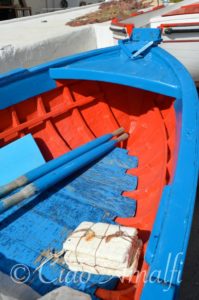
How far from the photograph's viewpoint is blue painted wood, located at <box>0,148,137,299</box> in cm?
208

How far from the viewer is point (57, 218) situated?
8.66 feet

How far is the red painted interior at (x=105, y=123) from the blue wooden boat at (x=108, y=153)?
0.01m

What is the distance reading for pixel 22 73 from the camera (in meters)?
3.17

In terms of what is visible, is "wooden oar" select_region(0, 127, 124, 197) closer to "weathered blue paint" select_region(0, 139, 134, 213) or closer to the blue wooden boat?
"weathered blue paint" select_region(0, 139, 134, 213)

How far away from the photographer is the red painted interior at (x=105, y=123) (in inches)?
115

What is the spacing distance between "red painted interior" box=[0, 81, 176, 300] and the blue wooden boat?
0.04 ft

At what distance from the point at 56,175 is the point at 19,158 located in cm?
48

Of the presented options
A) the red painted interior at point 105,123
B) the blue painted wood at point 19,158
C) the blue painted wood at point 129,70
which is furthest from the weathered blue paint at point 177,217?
the blue painted wood at point 19,158

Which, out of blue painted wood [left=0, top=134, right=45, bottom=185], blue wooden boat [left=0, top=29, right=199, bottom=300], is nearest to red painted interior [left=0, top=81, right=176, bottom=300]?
blue wooden boat [left=0, top=29, right=199, bottom=300]

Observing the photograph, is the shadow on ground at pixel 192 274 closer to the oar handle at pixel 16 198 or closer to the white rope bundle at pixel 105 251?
the white rope bundle at pixel 105 251

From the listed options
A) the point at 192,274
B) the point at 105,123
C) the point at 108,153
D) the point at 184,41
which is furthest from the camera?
the point at 184,41

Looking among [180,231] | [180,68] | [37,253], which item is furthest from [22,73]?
[180,231]

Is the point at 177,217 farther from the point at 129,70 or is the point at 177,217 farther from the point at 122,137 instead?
the point at 122,137

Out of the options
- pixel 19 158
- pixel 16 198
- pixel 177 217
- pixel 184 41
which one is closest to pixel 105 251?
pixel 177 217
